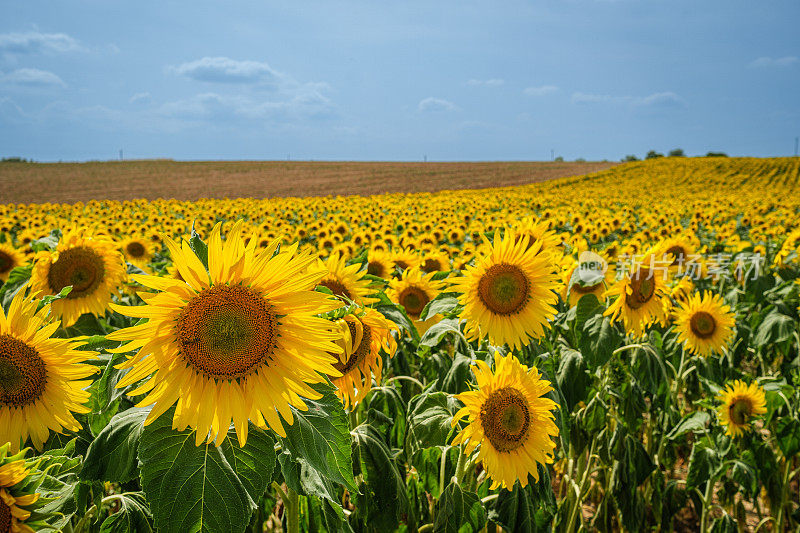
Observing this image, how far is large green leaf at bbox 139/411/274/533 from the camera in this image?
1185 mm

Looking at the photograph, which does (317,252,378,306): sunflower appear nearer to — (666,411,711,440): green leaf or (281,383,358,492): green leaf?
(281,383,358,492): green leaf

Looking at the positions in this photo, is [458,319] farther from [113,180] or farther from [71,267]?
[113,180]

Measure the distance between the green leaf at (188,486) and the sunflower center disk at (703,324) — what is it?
3438mm

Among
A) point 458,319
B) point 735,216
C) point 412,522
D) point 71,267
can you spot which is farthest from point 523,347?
point 735,216

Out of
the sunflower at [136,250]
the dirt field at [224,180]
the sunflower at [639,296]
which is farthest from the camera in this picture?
the dirt field at [224,180]

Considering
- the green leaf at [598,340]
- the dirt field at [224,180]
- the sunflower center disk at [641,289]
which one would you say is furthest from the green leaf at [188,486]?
the dirt field at [224,180]

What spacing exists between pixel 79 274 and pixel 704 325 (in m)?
3.81

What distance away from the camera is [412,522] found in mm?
2486

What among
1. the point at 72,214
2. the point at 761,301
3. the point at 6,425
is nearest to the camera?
the point at 6,425

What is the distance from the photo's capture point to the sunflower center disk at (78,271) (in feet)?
8.43

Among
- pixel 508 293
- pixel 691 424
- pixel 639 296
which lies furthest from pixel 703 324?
pixel 508 293

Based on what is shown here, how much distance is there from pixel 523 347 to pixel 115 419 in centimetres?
195

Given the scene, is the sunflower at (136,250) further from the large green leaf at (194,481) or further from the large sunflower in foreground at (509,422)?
the large green leaf at (194,481)

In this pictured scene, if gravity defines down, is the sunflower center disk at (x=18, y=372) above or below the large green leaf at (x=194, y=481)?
above
